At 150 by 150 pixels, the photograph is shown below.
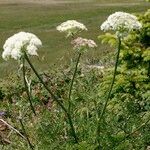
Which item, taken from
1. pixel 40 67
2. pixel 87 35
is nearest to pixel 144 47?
pixel 40 67

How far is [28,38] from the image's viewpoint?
6.12 metres

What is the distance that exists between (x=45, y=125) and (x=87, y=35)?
29.1 meters

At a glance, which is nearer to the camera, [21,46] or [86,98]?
[21,46]

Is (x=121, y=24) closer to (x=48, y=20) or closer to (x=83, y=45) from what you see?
(x=83, y=45)

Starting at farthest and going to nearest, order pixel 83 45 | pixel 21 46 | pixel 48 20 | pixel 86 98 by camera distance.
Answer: pixel 48 20 → pixel 86 98 → pixel 83 45 → pixel 21 46

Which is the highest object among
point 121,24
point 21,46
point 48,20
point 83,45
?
point 121,24

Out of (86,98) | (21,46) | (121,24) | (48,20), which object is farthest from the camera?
(48,20)

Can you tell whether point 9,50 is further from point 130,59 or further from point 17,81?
point 17,81

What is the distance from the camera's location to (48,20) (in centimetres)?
4694

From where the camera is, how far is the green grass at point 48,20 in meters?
31.1

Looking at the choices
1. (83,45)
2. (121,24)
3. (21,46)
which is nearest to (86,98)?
(83,45)

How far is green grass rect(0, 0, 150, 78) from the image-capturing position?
3109cm

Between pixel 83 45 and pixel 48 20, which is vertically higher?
pixel 83 45

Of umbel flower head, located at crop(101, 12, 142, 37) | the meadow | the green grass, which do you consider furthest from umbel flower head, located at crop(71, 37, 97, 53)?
the green grass
